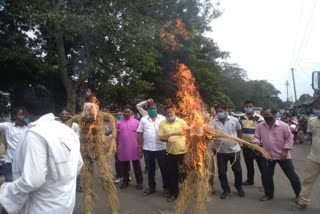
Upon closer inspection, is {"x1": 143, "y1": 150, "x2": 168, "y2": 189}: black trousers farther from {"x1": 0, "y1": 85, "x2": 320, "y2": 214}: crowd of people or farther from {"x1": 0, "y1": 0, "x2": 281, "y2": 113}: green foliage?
{"x1": 0, "y1": 0, "x2": 281, "y2": 113}: green foliage

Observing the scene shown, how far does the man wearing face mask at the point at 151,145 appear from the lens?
732 centimetres

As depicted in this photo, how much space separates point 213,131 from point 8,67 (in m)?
11.8

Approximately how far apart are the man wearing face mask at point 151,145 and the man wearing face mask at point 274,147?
6.11 feet

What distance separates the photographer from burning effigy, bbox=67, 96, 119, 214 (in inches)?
216

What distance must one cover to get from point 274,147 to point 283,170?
0.48 meters

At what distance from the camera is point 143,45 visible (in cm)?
1458

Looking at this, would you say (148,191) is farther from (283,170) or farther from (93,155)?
(283,170)

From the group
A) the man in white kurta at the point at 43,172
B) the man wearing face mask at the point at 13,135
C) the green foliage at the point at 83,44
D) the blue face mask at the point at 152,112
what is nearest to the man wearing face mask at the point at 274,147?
the blue face mask at the point at 152,112

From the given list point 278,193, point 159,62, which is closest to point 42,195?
point 278,193

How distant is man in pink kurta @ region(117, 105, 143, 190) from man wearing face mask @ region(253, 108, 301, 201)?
2.58m

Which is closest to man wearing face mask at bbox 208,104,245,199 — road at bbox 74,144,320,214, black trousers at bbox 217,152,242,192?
black trousers at bbox 217,152,242,192

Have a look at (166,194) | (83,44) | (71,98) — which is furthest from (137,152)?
(83,44)

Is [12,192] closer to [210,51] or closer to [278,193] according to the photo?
[278,193]

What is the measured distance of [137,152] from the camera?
7789mm
